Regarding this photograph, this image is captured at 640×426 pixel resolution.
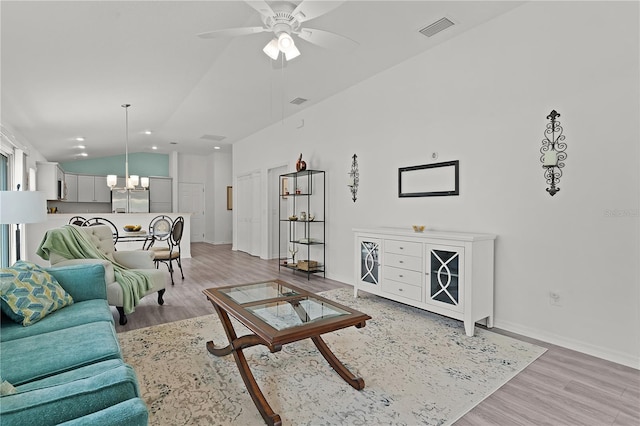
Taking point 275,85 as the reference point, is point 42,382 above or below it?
below

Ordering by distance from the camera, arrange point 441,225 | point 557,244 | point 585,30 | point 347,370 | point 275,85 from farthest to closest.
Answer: point 275,85, point 441,225, point 557,244, point 585,30, point 347,370

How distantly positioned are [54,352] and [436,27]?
393cm

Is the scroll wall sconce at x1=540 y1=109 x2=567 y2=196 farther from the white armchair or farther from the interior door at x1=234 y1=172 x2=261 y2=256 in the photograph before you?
the interior door at x1=234 y1=172 x2=261 y2=256

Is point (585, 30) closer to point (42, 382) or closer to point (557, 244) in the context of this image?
point (557, 244)

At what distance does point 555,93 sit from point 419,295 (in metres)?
2.15

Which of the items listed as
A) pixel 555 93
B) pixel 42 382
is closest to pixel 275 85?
pixel 555 93

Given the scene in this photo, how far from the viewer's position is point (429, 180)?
3.87m

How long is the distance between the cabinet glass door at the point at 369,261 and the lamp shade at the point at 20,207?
3.09m

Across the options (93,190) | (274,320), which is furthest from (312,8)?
(93,190)

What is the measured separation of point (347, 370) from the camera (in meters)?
2.25

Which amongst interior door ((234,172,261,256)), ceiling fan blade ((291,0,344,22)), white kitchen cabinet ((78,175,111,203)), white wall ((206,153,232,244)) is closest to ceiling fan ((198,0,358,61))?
ceiling fan blade ((291,0,344,22))

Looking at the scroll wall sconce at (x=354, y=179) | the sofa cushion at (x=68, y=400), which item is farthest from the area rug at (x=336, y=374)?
the scroll wall sconce at (x=354, y=179)

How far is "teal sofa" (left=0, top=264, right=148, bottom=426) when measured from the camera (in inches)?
37.3

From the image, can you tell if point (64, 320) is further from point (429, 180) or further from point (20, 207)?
point (429, 180)
